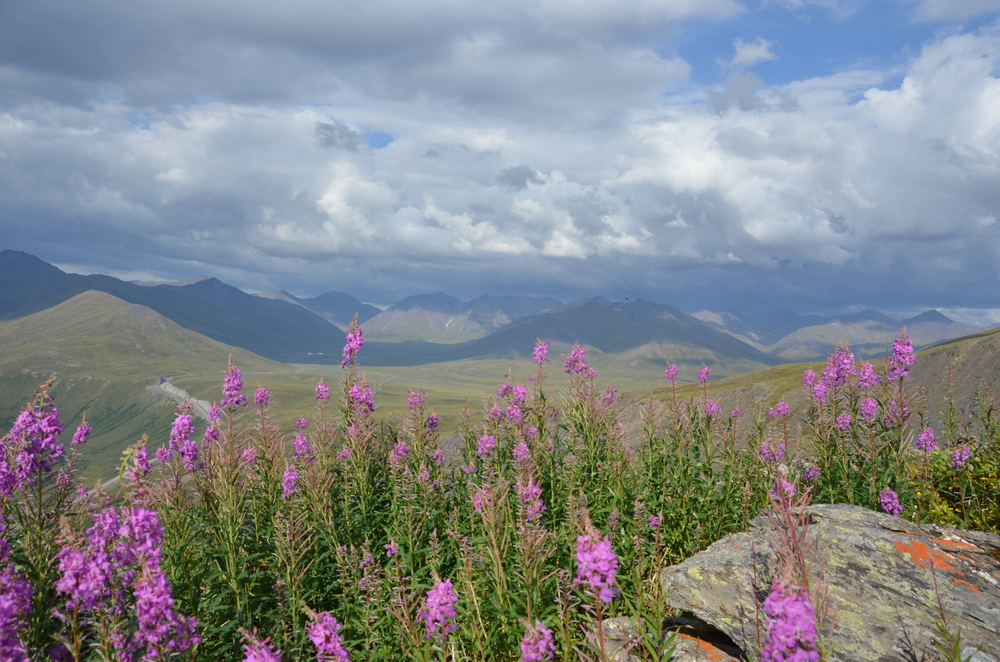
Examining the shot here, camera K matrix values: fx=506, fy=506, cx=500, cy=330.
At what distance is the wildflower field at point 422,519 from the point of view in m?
4.26

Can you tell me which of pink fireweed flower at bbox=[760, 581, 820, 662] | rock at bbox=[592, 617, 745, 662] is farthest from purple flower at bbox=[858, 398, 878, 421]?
pink fireweed flower at bbox=[760, 581, 820, 662]

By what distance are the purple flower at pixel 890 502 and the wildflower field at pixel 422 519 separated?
6 cm

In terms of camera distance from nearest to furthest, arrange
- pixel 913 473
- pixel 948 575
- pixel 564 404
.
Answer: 1. pixel 948 575
2. pixel 913 473
3. pixel 564 404

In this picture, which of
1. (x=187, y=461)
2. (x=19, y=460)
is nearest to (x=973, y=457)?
(x=187, y=461)

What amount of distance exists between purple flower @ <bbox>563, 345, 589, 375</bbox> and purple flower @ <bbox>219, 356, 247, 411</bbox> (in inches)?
277

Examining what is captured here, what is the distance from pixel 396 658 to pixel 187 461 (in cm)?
497

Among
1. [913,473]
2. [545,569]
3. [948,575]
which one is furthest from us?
[913,473]

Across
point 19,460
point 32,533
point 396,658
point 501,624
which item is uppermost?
point 19,460

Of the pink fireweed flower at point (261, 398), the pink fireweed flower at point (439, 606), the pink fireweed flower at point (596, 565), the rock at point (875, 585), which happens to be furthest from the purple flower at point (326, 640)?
the pink fireweed flower at point (261, 398)

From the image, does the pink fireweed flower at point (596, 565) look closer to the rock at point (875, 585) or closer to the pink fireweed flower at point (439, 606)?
the pink fireweed flower at point (439, 606)

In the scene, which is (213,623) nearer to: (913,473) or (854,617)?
(854,617)

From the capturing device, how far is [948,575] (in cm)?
576

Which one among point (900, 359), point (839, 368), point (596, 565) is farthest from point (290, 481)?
point (900, 359)

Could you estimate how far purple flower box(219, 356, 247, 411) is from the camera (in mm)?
9445
